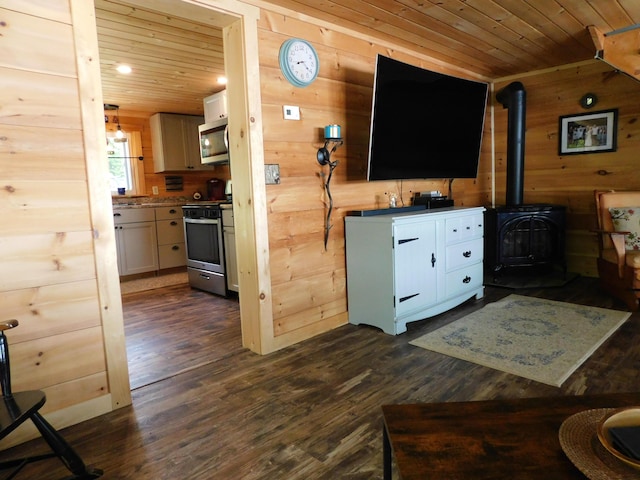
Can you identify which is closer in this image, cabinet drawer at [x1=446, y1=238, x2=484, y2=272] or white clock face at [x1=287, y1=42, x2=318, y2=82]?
white clock face at [x1=287, y1=42, x2=318, y2=82]

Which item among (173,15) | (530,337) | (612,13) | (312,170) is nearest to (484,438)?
(530,337)

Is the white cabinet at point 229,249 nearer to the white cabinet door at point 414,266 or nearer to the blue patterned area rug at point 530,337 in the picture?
the white cabinet door at point 414,266

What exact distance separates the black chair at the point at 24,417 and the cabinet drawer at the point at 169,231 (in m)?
3.96

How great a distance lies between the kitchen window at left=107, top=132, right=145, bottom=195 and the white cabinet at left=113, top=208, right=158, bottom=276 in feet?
2.35

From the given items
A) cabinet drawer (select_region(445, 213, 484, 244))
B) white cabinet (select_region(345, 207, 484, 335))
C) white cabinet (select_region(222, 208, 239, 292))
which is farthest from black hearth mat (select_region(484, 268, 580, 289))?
white cabinet (select_region(222, 208, 239, 292))

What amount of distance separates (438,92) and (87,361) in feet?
10.0

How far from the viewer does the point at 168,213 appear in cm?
537

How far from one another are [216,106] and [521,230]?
3.53 meters

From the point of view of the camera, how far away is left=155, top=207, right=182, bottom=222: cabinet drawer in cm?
529

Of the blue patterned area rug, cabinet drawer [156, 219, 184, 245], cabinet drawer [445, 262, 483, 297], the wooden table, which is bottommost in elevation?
the blue patterned area rug

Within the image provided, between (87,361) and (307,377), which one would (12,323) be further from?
(307,377)

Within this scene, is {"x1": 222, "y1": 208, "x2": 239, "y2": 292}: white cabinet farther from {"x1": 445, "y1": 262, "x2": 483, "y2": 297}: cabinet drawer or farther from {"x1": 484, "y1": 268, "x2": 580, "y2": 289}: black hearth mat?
{"x1": 484, "y1": 268, "x2": 580, "y2": 289}: black hearth mat

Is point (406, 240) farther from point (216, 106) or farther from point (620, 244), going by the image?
point (216, 106)

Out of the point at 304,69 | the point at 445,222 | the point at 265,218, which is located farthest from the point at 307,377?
the point at 304,69
